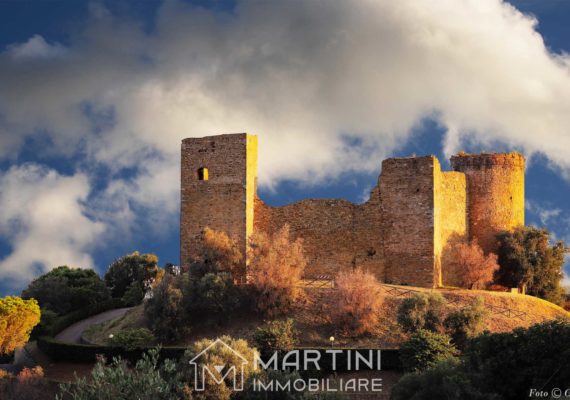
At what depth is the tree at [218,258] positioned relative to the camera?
32.2 m

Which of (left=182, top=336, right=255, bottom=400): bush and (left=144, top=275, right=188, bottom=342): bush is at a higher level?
(left=144, top=275, right=188, bottom=342): bush

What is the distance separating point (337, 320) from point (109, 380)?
1058 centimetres

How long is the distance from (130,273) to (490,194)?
1971 centimetres

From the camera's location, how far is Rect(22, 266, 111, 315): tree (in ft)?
132

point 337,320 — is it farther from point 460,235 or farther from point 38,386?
point 38,386

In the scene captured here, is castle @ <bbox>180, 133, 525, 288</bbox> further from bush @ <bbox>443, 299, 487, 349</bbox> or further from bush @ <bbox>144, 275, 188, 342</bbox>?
bush @ <bbox>443, 299, 487, 349</bbox>

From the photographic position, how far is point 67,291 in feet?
134

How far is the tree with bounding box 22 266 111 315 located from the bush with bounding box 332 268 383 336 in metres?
14.6

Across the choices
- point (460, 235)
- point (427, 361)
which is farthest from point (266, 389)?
point (460, 235)

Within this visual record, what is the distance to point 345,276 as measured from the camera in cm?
3016

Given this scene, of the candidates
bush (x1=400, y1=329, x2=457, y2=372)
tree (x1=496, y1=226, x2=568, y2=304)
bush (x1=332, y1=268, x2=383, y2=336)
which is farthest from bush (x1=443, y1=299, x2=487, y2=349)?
tree (x1=496, y1=226, x2=568, y2=304)

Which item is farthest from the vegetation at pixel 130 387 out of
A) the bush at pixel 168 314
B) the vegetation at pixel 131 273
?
the vegetation at pixel 131 273

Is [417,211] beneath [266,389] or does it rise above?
above

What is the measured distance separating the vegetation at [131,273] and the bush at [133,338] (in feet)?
41.7
